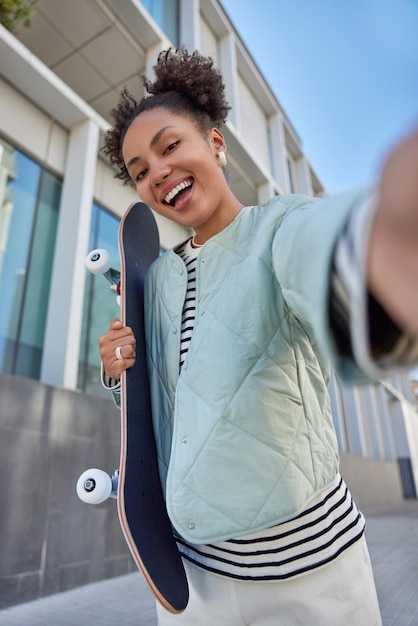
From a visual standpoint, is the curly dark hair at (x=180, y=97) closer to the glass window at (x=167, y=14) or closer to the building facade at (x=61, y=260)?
the building facade at (x=61, y=260)

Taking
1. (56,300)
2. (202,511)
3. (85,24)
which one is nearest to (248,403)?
(202,511)

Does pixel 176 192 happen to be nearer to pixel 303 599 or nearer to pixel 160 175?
pixel 160 175

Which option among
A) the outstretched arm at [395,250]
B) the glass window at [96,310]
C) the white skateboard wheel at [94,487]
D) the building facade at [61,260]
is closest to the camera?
the outstretched arm at [395,250]

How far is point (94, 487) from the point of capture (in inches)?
33.6

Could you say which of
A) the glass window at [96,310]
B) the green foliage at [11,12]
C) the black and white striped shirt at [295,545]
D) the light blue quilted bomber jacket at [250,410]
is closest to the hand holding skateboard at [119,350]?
the light blue quilted bomber jacket at [250,410]

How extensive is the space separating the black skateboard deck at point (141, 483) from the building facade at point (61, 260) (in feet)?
7.10

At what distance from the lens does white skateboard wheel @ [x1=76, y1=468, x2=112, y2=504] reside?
84 cm

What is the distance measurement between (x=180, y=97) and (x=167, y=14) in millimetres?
6864

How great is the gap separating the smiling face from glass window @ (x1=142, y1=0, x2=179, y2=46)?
6.35m

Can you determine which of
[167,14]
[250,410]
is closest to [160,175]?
[250,410]

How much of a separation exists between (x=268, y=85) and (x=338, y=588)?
10.3 meters

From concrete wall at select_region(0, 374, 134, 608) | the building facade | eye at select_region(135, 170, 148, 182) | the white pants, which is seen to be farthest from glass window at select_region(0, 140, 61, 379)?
the white pants

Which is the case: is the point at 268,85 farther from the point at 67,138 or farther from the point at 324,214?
the point at 324,214

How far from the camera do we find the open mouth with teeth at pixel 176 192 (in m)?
1.03
